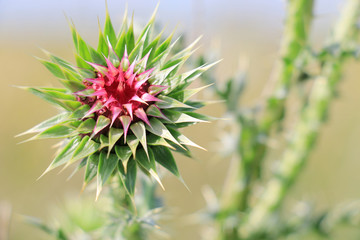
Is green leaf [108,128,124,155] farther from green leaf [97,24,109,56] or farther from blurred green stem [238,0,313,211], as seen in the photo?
blurred green stem [238,0,313,211]

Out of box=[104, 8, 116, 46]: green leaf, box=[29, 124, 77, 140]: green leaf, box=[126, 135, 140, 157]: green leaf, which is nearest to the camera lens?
box=[126, 135, 140, 157]: green leaf

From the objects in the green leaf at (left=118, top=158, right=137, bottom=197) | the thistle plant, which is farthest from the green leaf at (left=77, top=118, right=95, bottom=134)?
the thistle plant

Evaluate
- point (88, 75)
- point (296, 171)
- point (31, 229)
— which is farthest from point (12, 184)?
point (88, 75)

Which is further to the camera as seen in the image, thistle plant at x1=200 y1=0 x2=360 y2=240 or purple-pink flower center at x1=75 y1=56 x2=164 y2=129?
thistle plant at x1=200 y1=0 x2=360 y2=240

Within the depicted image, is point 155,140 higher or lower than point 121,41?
lower

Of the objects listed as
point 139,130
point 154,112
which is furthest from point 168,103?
point 139,130

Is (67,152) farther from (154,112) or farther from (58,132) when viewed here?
(154,112)

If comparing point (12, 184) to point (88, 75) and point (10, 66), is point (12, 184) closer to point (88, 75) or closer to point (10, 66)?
point (10, 66)

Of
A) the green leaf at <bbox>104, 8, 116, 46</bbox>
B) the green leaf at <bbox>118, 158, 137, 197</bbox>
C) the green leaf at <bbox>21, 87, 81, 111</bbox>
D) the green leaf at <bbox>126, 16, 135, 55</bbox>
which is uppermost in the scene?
the green leaf at <bbox>104, 8, 116, 46</bbox>

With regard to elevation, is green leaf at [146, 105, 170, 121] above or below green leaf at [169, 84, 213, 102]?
below

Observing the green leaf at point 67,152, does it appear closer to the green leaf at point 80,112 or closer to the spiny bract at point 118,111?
the spiny bract at point 118,111
